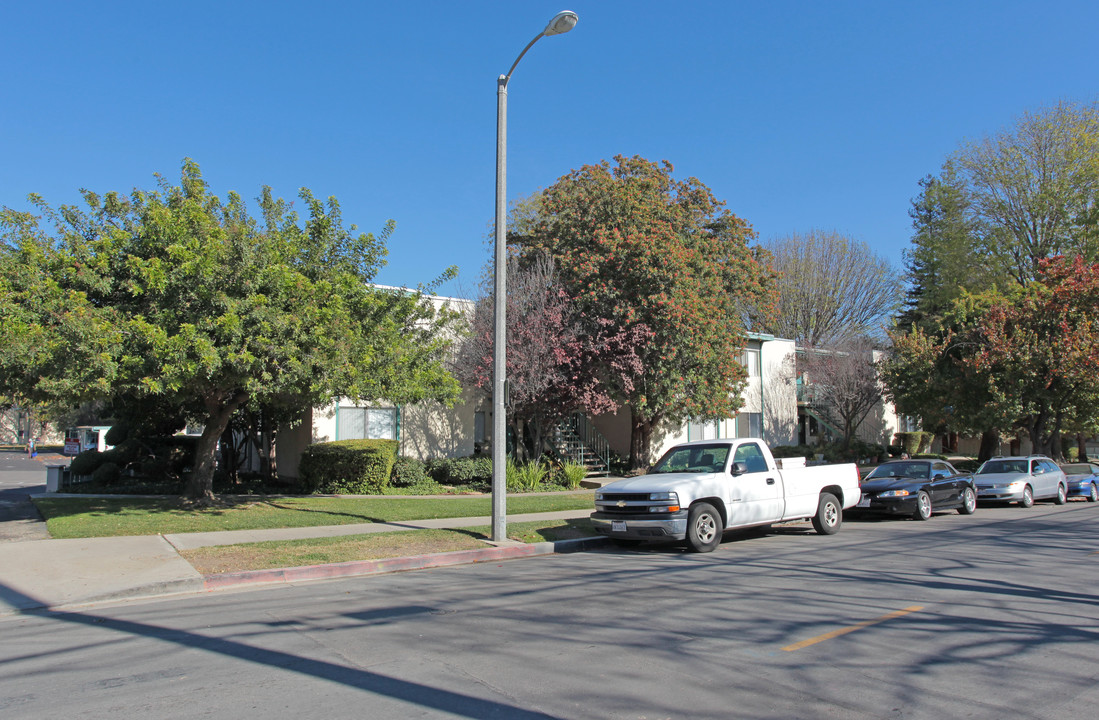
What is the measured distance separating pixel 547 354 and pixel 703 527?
920 cm

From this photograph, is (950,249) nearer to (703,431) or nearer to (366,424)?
(703,431)

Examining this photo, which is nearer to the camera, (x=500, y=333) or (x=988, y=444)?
(x=500, y=333)

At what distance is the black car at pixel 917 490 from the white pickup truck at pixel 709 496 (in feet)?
9.86

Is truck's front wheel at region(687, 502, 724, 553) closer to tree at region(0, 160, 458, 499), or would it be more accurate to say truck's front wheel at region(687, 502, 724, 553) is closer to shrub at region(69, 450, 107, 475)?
tree at region(0, 160, 458, 499)

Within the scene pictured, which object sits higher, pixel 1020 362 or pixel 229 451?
pixel 1020 362

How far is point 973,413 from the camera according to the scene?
88.5 feet

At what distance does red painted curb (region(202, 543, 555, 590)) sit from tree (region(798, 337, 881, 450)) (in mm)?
23346

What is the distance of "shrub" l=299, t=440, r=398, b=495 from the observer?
1892 centimetres

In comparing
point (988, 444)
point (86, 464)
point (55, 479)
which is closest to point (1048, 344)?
point (988, 444)

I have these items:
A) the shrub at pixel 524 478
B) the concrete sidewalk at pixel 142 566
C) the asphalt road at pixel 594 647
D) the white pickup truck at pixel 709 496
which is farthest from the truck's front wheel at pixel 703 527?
the shrub at pixel 524 478

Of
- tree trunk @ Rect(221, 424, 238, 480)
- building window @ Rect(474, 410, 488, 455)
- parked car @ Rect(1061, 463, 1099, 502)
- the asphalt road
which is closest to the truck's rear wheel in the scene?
the asphalt road

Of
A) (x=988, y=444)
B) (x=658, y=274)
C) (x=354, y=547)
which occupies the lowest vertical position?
(x=354, y=547)

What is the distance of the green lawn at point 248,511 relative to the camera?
41.5ft

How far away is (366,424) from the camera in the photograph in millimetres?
21266
